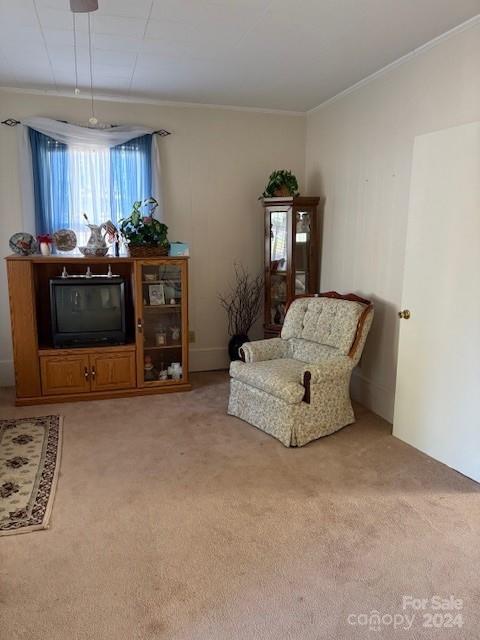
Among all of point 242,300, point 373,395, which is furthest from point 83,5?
point 373,395

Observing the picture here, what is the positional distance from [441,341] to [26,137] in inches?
146

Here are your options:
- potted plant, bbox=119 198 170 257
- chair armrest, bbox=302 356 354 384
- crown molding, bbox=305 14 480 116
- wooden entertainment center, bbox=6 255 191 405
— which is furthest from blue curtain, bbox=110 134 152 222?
chair armrest, bbox=302 356 354 384

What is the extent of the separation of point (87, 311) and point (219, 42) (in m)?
2.29

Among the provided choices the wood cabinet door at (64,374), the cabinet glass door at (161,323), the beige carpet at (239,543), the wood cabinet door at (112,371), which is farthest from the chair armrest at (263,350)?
the wood cabinet door at (64,374)

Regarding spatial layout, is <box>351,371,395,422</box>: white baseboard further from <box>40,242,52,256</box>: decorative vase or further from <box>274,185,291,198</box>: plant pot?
<box>40,242,52,256</box>: decorative vase

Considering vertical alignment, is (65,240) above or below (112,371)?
above

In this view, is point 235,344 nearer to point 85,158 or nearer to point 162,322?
point 162,322

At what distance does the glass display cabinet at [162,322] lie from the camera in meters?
4.16

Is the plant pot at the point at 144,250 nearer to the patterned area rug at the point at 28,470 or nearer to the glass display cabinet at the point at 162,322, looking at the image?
the glass display cabinet at the point at 162,322

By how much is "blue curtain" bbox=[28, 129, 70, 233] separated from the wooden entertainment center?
0.42 m

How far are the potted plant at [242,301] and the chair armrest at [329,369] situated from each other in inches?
63.8

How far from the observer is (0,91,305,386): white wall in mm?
4445

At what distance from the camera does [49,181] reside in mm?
4254

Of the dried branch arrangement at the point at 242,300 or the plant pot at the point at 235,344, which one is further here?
the dried branch arrangement at the point at 242,300
